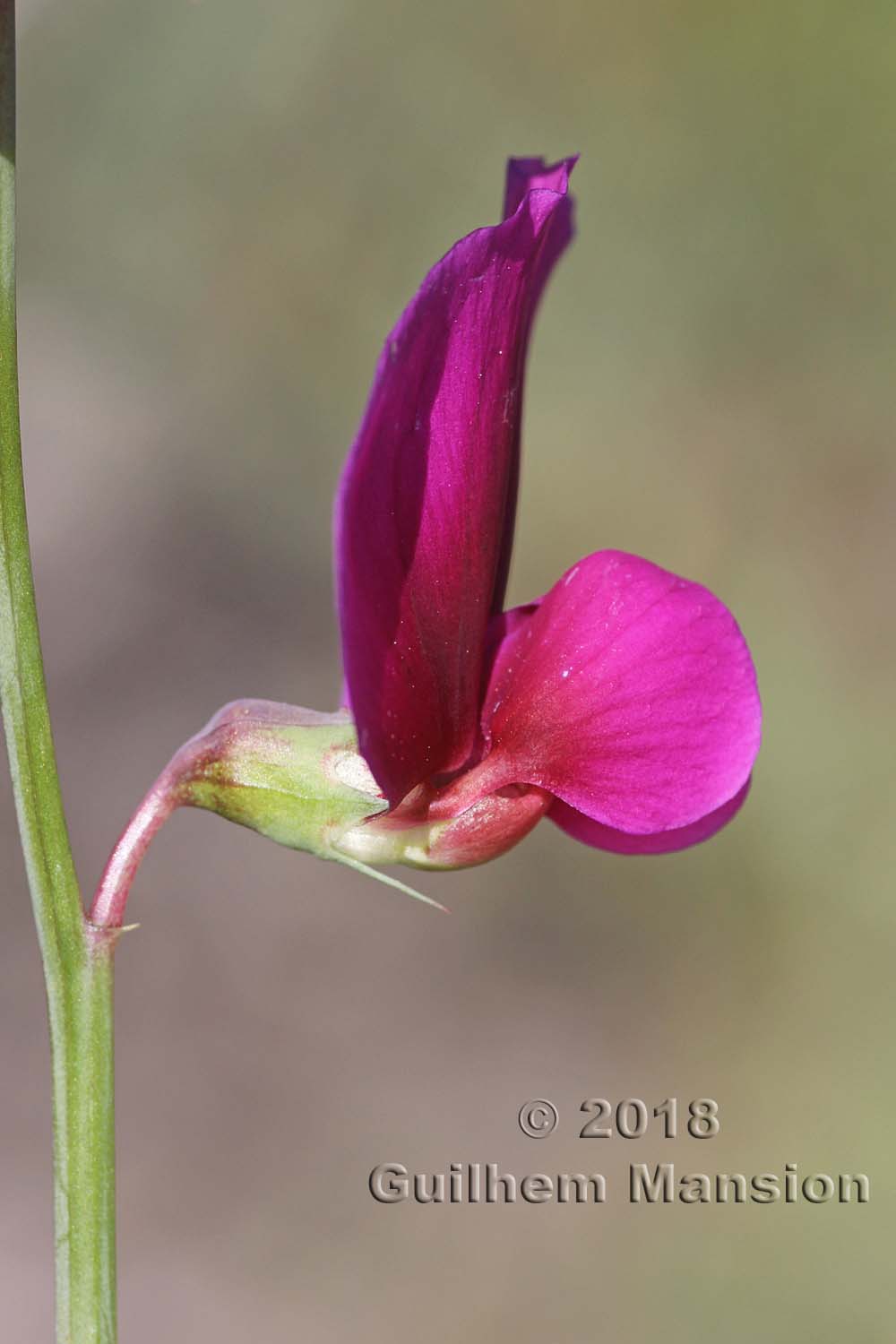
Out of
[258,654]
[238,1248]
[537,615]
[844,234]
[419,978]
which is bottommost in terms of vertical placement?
[537,615]

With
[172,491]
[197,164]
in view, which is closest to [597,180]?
[197,164]

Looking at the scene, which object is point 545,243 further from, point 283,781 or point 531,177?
point 283,781

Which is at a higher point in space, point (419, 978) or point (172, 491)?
point (172, 491)

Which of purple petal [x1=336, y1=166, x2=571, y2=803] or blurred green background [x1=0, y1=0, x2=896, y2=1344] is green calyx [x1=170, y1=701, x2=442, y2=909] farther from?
blurred green background [x1=0, y1=0, x2=896, y2=1344]

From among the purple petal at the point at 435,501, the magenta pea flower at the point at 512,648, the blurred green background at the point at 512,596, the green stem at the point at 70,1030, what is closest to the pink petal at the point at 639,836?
the magenta pea flower at the point at 512,648

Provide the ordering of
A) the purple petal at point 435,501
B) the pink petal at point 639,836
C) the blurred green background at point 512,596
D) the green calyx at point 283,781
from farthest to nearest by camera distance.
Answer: the blurred green background at point 512,596, the pink petal at point 639,836, the green calyx at point 283,781, the purple petal at point 435,501

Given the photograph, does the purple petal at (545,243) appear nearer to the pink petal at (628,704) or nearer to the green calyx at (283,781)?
the pink petal at (628,704)

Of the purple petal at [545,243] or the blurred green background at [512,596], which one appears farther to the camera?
the blurred green background at [512,596]

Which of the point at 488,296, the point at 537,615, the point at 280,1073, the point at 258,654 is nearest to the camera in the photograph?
the point at 488,296

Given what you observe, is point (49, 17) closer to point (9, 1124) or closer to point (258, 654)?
point (258, 654)
